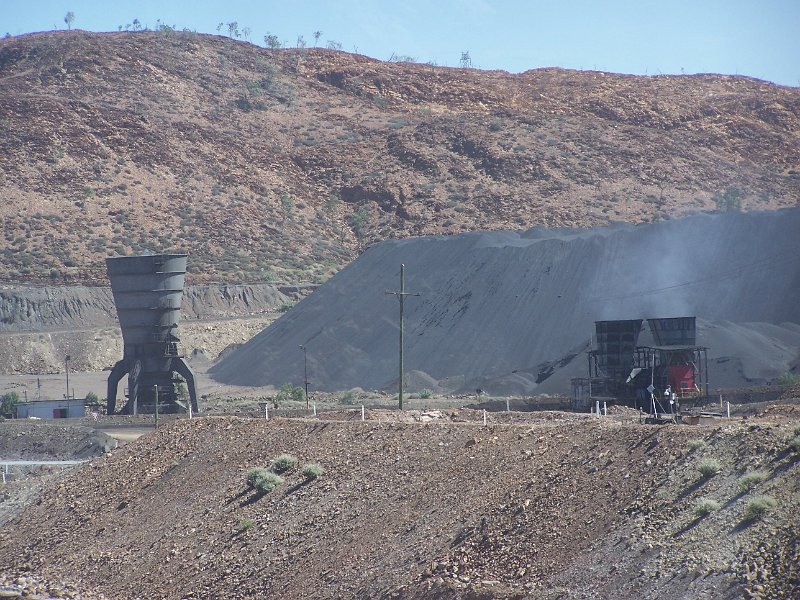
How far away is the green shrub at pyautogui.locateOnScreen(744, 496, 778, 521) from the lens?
19781 millimetres

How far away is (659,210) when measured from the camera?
105 metres

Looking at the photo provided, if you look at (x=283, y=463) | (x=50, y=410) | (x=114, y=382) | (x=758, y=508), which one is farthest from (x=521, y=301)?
(x=758, y=508)

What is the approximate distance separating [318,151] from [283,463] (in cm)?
9347

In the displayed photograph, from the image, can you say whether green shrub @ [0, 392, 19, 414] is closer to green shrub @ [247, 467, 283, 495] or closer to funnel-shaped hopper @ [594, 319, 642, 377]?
funnel-shaped hopper @ [594, 319, 642, 377]

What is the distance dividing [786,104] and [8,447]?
4008 inches

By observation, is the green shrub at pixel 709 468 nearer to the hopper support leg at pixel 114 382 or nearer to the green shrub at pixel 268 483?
the green shrub at pixel 268 483

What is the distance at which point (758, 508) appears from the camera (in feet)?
65.0

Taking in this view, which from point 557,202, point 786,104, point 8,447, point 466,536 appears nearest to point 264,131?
point 557,202

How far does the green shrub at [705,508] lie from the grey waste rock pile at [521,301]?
34.8 m

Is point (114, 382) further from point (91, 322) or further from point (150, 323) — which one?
point (91, 322)

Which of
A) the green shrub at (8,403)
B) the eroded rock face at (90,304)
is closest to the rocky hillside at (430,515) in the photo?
the green shrub at (8,403)

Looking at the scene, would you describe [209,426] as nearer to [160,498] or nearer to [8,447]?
[160,498]

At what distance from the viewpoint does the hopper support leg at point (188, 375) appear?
54.6 meters

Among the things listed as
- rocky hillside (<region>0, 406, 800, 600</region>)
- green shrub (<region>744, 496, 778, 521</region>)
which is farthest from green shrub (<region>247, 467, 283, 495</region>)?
green shrub (<region>744, 496, 778, 521</region>)
